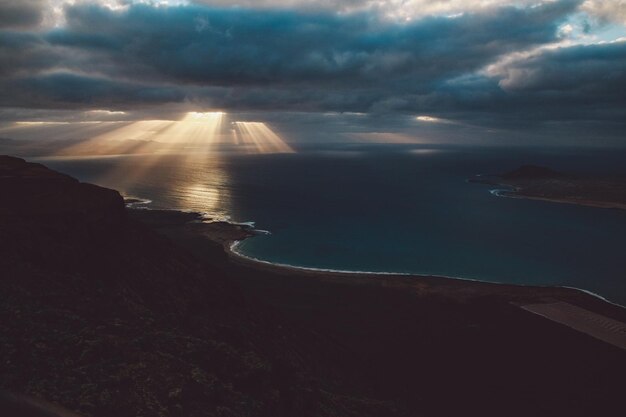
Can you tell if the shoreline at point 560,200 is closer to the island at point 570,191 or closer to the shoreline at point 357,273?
the island at point 570,191

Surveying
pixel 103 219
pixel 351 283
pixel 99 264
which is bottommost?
pixel 351 283

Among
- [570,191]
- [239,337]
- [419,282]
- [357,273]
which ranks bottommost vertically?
[357,273]

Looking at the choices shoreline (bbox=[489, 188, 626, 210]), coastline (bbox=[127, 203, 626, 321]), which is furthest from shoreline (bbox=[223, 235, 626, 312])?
shoreline (bbox=[489, 188, 626, 210])

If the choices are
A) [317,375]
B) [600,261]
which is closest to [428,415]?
[317,375]

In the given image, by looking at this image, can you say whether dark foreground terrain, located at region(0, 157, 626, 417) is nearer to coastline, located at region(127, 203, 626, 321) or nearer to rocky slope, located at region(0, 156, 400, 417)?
rocky slope, located at region(0, 156, 400, 417)

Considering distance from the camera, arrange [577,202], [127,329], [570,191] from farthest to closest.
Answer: [570,191] → [577,202] → [127,329]

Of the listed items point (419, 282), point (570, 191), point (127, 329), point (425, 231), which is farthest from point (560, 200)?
point (127, 329)

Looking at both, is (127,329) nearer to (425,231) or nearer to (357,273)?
(357,273)

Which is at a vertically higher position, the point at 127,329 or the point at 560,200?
the point at 127,329

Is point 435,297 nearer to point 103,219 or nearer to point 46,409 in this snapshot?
point 103,219
